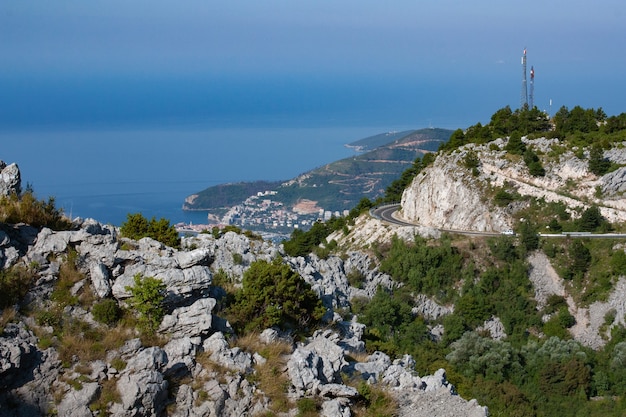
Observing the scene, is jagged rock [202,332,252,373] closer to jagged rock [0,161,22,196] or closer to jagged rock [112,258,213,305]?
jagged rock [112,258,213,305]

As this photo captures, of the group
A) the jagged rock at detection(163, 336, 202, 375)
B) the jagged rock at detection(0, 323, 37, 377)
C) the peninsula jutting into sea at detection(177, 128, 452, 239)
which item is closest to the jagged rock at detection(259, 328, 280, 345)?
the jagged rock at detection(163, 336, 202, 375)

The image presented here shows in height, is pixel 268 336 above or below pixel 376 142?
below

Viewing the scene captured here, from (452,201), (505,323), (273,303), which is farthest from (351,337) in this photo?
(452,201)

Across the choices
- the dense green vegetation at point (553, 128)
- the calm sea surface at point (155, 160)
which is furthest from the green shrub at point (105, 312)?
the calm sea surface at point (155, 160)

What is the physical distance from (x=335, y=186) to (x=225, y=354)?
291ft

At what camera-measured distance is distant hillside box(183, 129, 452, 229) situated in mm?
93125

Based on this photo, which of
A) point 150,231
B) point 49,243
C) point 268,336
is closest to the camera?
point 268,336

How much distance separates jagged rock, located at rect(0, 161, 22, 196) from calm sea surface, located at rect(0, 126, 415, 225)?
56604 millimetres

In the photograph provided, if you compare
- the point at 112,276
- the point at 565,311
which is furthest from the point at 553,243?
the point at 112,276

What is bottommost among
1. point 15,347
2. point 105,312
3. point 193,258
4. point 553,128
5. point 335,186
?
point 335,186

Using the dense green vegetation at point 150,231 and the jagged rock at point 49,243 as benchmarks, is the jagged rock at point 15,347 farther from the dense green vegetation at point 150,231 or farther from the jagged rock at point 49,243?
the dense green vegetation at point 150,231

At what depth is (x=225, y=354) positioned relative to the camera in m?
10.8

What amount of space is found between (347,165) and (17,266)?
3831 inches

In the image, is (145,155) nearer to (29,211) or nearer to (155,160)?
(155,160)
